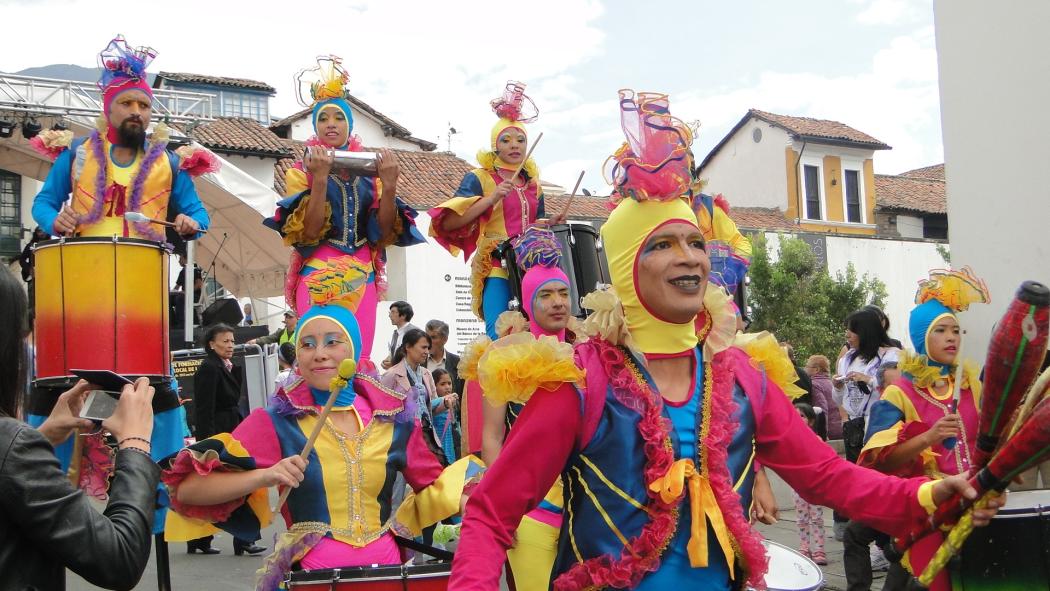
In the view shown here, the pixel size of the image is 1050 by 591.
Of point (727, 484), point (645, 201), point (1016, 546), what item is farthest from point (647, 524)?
point (1016, 546)

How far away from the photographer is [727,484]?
3.21 meters

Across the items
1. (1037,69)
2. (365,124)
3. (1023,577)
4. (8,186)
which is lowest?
(1023,577)

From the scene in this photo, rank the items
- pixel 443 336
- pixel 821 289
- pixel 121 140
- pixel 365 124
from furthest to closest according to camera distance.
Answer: pixel 365 124, pixel 821 289, pixel 443 336, pixel 121 140

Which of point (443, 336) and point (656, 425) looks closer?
point (656, 425)

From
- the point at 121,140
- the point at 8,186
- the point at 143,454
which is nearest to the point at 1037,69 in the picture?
the point at 121,140

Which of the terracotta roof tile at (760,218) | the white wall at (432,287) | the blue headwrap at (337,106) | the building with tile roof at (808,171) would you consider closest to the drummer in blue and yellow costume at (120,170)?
the blue headwrap at (337,106)

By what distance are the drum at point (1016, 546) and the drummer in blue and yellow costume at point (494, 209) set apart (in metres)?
4.18

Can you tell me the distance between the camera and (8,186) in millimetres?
27766

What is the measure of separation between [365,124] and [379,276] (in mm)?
33769

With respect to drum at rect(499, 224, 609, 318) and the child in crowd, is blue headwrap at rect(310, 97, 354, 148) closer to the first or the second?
drum at rect(499, 224, 609, 318)

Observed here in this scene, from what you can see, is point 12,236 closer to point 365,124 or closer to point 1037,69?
point 365,124

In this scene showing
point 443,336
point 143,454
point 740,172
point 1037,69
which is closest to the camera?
point 143,454

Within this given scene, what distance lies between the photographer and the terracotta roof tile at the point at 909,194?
43.8 meters

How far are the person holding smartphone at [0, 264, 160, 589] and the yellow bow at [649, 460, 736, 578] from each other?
4.85 ft
